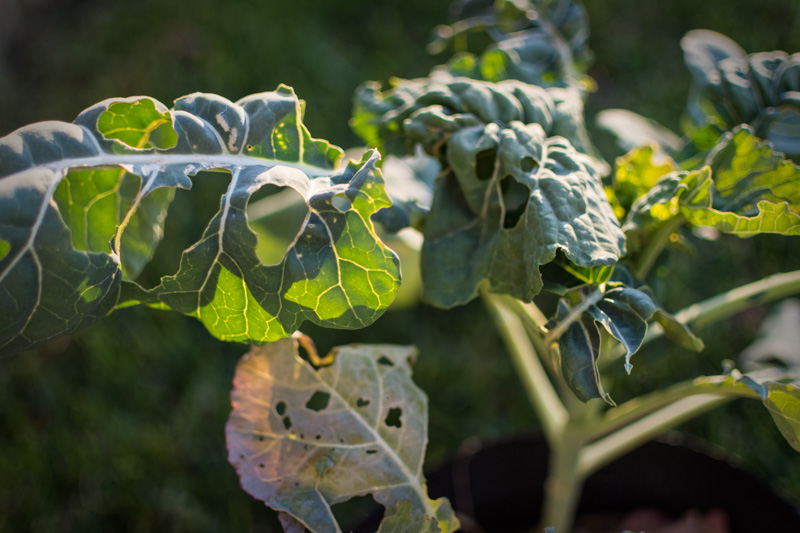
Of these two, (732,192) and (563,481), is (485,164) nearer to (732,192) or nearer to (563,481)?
(732,192)

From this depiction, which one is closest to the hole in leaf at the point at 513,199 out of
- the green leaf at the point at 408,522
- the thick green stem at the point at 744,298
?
the thick green stem at the point at 744,298

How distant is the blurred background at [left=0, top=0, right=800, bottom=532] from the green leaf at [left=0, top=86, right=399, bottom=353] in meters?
0.61

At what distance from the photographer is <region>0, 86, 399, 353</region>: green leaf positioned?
54 centimetres

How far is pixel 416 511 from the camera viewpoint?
2.26ft

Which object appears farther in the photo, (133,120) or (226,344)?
(226,344)

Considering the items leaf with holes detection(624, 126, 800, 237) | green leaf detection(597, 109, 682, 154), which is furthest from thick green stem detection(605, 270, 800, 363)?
green leaf detection(597, 109, 682, 154)

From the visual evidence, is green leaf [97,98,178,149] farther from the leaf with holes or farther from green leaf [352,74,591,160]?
the leaf with holes

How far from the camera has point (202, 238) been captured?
60 centimetres

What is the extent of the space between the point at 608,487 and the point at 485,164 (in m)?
0.67

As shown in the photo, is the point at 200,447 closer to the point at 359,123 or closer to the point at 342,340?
the point at 342,340

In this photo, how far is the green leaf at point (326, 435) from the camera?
0.75 meters

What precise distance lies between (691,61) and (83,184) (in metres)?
0.84

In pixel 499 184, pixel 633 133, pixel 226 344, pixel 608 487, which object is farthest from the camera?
pixel 226 344

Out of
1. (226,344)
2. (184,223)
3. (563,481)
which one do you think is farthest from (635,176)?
(184,223)
